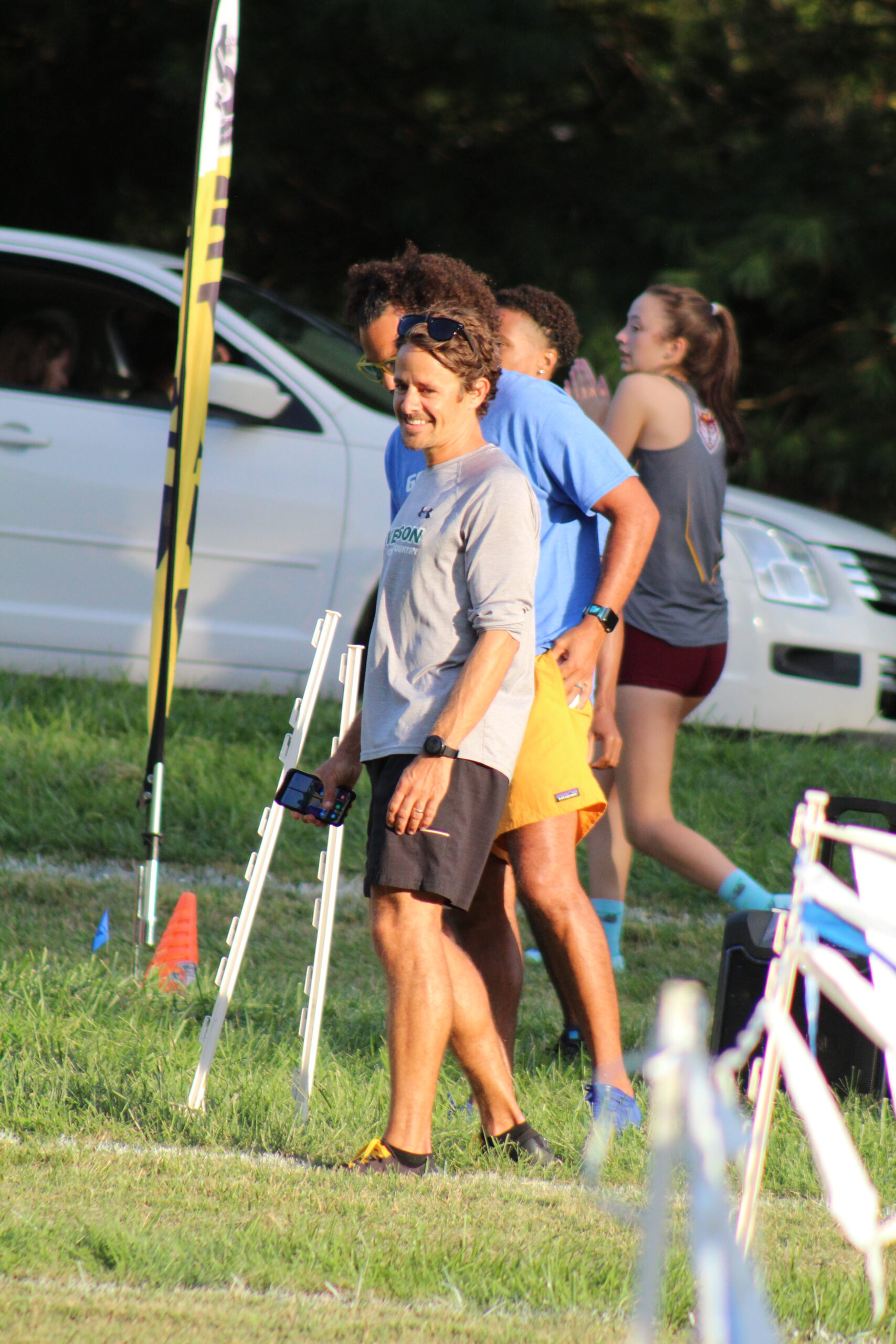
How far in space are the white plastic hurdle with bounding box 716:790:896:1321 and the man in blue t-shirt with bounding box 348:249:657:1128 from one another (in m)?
1.14

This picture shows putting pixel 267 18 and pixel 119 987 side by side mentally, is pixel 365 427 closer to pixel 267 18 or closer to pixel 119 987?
pixel 119 987

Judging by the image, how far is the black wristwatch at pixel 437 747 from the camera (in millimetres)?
2711

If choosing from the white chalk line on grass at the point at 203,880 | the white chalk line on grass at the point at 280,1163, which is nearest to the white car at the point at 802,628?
the white chalk line on grass at the point at 203,880

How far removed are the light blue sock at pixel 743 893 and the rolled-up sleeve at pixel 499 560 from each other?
157cm

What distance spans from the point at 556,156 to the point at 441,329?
25.0 feet

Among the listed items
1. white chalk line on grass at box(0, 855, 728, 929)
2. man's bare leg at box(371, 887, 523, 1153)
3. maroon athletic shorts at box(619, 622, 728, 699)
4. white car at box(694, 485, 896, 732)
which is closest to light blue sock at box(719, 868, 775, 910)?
maroon athletic shorts at box(619, 622, 728, 699)

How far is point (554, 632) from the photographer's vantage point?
10.7ft

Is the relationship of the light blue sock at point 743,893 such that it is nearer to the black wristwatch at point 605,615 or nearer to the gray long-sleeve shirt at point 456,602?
the black wristwatch at point 605,615

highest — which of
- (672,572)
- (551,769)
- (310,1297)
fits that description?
(672,572)

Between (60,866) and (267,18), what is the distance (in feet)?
19.5

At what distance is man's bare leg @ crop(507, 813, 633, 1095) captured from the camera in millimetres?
3029

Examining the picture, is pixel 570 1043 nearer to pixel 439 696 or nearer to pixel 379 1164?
pixel 379 1164

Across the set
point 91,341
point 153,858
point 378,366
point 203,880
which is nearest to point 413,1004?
point 378,366

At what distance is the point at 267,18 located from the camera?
30.0 feet
